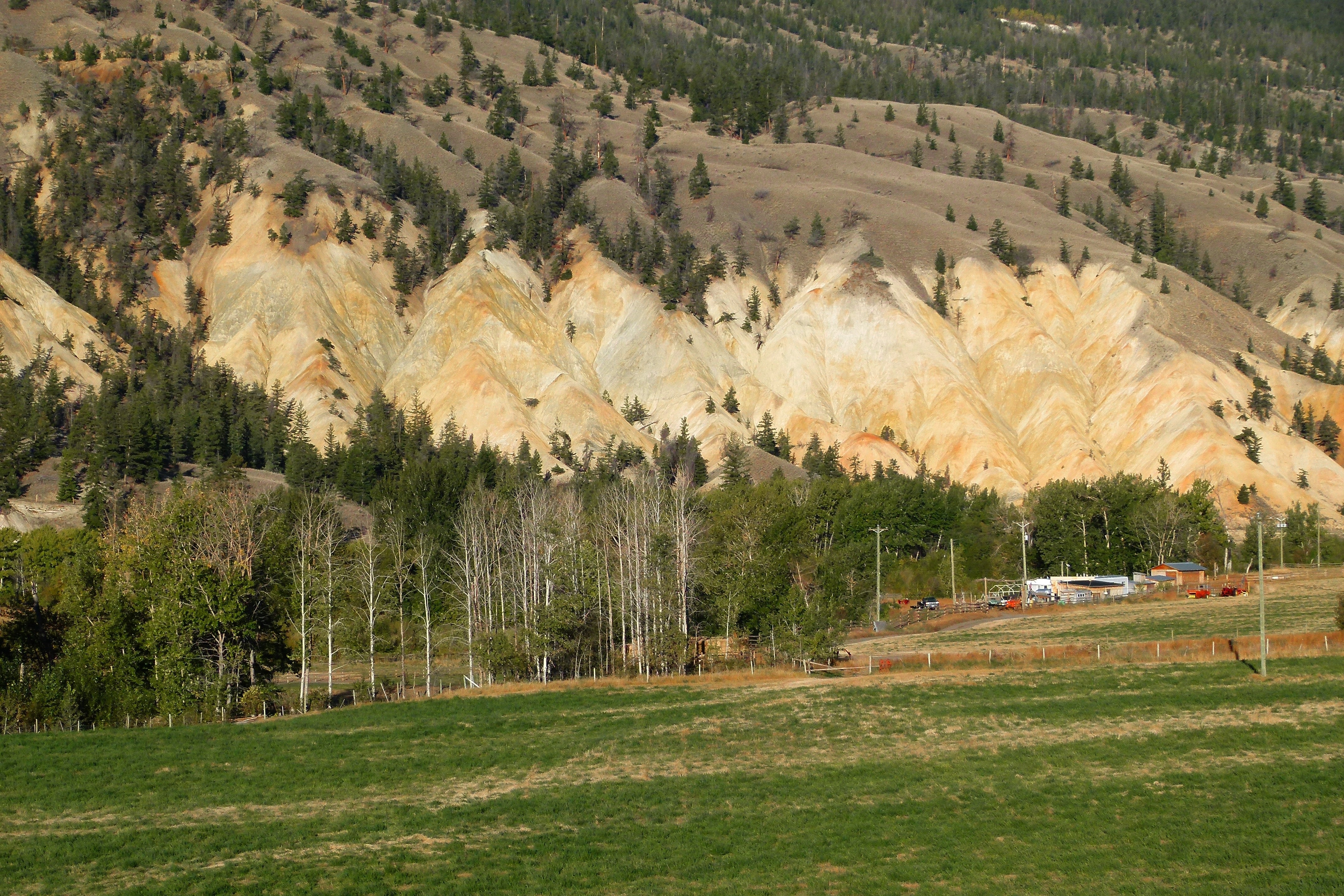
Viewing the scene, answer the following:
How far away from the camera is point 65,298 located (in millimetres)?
129000

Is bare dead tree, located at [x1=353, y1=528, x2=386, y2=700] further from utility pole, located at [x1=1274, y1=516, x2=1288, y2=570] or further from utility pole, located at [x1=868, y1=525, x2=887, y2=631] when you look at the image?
utility pole, located at [x1=1274, y1=516, x2=1288, y2=570]

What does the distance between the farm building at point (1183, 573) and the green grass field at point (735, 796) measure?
4492cm

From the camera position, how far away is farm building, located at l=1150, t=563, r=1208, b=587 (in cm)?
8844

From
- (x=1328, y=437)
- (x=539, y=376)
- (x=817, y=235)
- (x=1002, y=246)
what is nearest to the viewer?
(x=1328, y=437)

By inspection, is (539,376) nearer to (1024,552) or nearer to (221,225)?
(221,225)

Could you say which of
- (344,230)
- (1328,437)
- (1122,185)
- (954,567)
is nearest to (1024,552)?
(954,567)

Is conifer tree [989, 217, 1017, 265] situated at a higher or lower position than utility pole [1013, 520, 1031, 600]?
higher

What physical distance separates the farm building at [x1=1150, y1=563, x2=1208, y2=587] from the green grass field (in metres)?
44.9

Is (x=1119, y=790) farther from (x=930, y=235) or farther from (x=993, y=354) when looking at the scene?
(x=930, y=235)

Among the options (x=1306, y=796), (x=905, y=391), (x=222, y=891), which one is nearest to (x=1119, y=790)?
(x=1306, y=796)

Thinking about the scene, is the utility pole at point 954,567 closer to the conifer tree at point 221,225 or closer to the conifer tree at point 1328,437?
the conifer tree at point 1328,437

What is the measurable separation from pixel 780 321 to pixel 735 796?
117 meters

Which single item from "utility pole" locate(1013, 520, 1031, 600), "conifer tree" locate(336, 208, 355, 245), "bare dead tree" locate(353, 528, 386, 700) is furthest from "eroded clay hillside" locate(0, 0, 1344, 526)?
"bare dead tree" locate(353, 528, 386, 700)

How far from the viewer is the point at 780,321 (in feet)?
475
